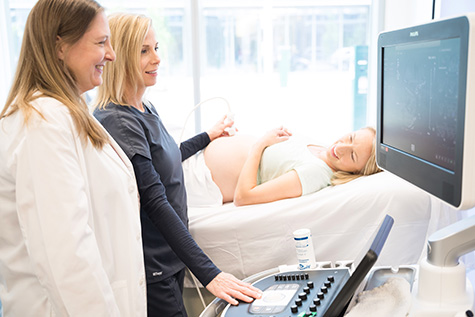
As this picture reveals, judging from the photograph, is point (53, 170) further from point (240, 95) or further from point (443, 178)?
point (240, 95)

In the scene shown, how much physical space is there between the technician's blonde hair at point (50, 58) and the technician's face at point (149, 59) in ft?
1.36

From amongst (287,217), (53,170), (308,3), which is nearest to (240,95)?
(308,3)

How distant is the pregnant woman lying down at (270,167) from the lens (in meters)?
1.94

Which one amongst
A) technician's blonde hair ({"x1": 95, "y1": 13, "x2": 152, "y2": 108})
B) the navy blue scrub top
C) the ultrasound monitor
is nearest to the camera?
the ultrasound monitor

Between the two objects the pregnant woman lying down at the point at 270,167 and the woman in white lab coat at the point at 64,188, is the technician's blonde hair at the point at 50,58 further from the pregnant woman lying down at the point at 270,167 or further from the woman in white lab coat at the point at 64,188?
the pregnant woman lying down at the point at 270,167

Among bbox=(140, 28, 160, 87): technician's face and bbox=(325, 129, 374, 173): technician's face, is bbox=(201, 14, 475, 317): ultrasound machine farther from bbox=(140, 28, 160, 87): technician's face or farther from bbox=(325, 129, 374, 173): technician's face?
bbox=(325, 129, 374, 173): technician's face

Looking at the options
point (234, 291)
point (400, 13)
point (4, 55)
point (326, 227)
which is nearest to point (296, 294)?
point (234, 291)

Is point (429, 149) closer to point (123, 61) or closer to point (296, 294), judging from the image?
point (296, 294)

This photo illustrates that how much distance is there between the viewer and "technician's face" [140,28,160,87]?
1.58m

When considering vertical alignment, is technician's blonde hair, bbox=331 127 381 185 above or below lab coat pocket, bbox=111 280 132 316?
above

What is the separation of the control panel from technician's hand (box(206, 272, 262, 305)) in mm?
16

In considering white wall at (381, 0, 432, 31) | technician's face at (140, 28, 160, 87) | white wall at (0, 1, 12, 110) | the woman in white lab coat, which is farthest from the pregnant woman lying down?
white wall at (0, 1, 12, 110)

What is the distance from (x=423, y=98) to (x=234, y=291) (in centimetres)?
64

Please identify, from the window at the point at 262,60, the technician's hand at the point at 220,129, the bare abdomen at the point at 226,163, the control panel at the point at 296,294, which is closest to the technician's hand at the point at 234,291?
the control panel at the point at 296,294
